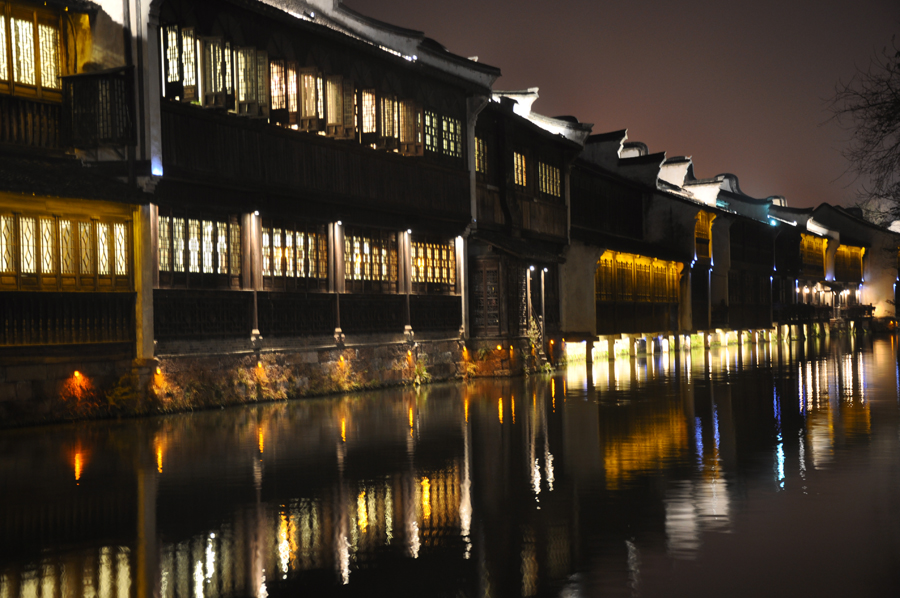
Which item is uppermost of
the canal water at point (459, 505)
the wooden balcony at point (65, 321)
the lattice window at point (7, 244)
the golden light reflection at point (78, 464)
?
the lattice window at point (7, 244)

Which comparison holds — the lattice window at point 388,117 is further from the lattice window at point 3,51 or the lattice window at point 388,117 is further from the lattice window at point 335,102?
the lattice window at point 3,51

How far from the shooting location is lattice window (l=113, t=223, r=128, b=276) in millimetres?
20000

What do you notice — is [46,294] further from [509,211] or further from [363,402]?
[509,211]

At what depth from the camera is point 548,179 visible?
3941 cm

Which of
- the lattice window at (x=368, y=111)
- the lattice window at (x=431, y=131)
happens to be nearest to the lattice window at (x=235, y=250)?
the lattice window at (x=368, y=111)

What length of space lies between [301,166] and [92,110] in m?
6.26

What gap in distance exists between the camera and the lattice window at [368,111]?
88.8 ft

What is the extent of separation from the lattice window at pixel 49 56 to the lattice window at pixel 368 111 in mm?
9006

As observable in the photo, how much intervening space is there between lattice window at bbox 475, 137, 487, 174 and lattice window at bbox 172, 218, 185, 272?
1376cm

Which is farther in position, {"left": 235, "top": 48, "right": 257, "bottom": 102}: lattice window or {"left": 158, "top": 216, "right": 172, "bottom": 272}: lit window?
→ {"left": 235, "top": 48, "right": 257, "bottom": 102}: lattice window

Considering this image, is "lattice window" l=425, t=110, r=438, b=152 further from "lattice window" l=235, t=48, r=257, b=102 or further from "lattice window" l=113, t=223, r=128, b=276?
"lattice window" l=113, t=223, r=128, b=276

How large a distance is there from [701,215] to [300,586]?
5562 centimetres

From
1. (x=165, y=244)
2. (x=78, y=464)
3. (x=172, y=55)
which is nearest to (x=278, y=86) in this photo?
(x=172, y=55)

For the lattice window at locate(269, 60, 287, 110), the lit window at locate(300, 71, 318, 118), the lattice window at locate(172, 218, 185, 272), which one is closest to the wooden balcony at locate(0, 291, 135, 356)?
the lattice window at locate(172, 218, 185, 272)
